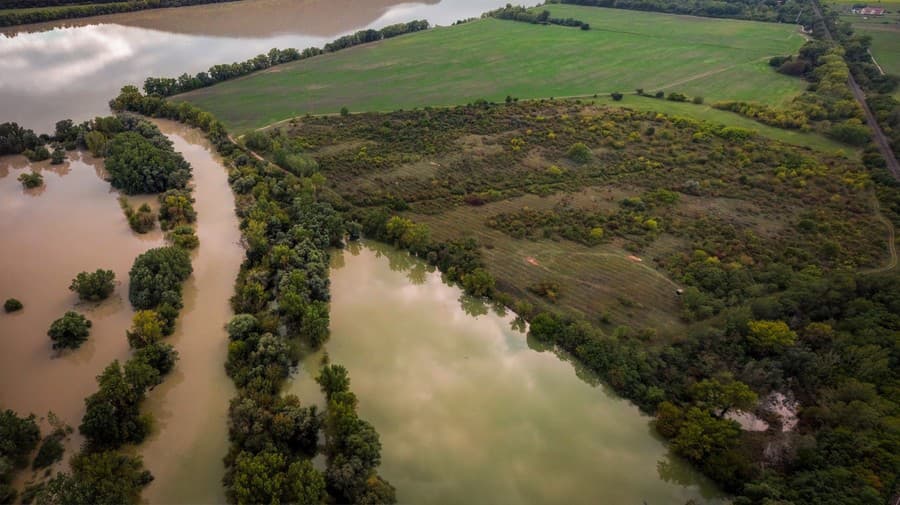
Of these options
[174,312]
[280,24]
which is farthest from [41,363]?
[280,24]

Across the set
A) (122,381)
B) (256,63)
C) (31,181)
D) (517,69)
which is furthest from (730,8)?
(122,381)

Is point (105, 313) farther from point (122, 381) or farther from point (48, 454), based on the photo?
point (48, 454)

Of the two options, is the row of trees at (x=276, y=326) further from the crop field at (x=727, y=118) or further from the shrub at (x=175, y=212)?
the crop field at (x=727, y=118)

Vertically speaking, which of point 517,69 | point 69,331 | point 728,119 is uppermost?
point 517,69

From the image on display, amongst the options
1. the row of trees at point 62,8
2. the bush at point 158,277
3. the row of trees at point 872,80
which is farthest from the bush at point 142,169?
the row of trees at point 872,80

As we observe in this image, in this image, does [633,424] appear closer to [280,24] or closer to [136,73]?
[136,73]

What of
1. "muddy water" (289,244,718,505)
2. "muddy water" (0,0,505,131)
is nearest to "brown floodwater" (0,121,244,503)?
"muddy water" (289,244,718,505)
